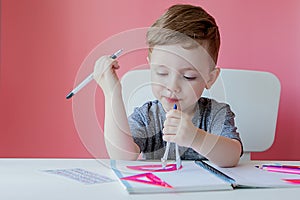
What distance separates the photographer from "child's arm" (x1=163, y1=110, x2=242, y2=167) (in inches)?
25.2

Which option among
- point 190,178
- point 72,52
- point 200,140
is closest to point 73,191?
point 190,178

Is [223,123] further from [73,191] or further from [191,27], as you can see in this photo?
[73,191]

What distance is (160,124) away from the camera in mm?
919

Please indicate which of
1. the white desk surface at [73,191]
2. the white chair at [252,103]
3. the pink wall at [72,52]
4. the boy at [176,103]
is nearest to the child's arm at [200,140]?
the boy at [176,103]

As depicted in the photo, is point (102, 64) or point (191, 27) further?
point (191, 27)

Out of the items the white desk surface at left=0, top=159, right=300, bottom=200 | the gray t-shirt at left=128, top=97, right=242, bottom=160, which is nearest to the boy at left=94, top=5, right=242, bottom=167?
the gray t-shirt at left=128, top=97, right=242, bottom=160

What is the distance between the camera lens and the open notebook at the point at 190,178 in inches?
20.0

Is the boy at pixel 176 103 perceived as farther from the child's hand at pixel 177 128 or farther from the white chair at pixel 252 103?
the white chair at pixel 252 103

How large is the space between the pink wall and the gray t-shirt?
43cm

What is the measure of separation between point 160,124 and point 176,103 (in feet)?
0.78

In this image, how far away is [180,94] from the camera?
0.67 metres

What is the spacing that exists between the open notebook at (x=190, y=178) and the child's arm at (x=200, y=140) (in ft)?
0.08

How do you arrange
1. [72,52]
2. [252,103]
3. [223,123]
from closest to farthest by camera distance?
[223,123] < [252,103] < [72,52]

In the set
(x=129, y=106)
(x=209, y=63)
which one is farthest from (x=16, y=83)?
(x=209, y=63)
